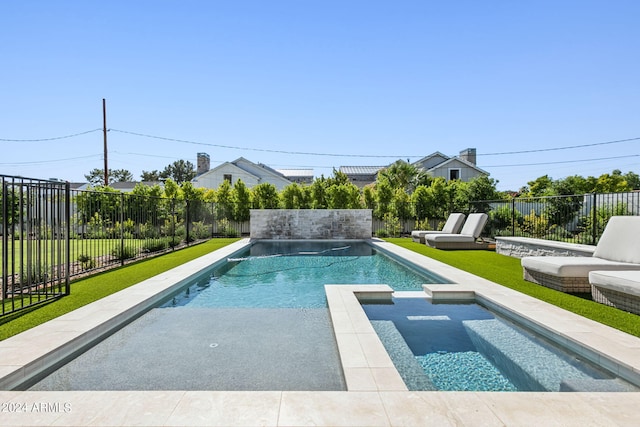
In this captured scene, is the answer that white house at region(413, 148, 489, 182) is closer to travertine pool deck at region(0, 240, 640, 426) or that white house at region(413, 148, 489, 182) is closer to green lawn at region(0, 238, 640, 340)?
green lawn at region(0, 238, 640, 340)

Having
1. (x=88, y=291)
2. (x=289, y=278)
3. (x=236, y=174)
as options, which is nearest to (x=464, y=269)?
(x=289, y=278)

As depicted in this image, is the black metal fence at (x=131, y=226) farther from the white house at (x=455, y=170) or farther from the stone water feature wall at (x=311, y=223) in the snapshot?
the white house at (x=455, y=170)

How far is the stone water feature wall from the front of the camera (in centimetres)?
1638

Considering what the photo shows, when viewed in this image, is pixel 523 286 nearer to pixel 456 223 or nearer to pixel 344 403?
pixel 344 403

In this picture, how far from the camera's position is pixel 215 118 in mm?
22312

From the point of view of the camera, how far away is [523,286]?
18.9 ft

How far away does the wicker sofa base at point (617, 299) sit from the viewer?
164 inches

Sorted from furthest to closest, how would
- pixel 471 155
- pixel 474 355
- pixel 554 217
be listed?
pixel 471 155 → pixel 554 217 → pixel 474 355

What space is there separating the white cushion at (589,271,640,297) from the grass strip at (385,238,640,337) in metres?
0.29

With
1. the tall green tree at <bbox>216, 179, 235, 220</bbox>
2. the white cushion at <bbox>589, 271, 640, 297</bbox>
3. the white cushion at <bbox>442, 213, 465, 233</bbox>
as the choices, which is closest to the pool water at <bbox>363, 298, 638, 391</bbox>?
the white cushion at <bbox>589, 271, 640, 297</bbox>

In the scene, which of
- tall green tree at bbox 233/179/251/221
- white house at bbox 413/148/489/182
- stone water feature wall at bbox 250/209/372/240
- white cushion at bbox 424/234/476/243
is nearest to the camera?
white cushion at bbox 424/234/476/243

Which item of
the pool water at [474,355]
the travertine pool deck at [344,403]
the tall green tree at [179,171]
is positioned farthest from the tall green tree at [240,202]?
the tall green tree at [179,171]

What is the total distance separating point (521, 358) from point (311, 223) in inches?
532

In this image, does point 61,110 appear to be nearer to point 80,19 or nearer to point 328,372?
point 80,19
